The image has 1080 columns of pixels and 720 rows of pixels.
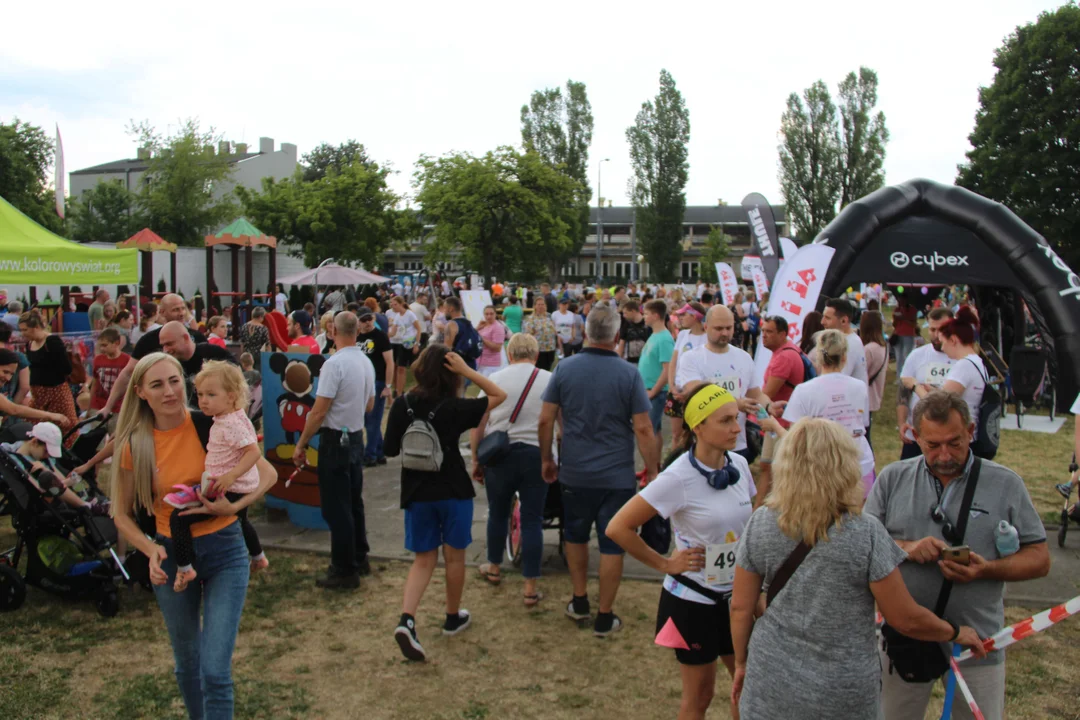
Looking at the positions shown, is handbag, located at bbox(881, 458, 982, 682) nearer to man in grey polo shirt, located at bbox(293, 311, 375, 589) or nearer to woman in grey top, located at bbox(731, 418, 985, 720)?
woman in grey top, located at bbox(731, 418, 985, 720)

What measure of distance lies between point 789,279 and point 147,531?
904cm

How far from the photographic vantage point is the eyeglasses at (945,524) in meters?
2.83

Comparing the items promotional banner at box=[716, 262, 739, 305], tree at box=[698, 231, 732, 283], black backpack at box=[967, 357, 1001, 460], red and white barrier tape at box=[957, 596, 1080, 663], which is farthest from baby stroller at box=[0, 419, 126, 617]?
tree at box=[698, 231, 732, 283]

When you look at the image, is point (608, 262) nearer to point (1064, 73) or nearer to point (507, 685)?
point (1064, 73)

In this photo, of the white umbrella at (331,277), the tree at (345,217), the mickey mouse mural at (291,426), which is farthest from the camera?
the tree at (345,217)

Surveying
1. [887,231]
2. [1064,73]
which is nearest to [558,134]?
[1064,73]

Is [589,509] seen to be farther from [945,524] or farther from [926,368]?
[926,368]

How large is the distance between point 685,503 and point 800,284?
8258 mm

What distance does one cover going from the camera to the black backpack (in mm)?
5449

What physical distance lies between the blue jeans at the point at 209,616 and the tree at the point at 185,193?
48.4 meters

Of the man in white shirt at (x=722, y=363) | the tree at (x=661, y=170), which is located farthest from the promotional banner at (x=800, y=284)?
the tree at (x=661, y=170)

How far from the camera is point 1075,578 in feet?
19.4

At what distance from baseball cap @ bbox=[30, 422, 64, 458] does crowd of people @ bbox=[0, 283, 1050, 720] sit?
1.1 inches

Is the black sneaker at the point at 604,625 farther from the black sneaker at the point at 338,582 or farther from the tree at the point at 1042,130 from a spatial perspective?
the tree at the point at 1042,130
